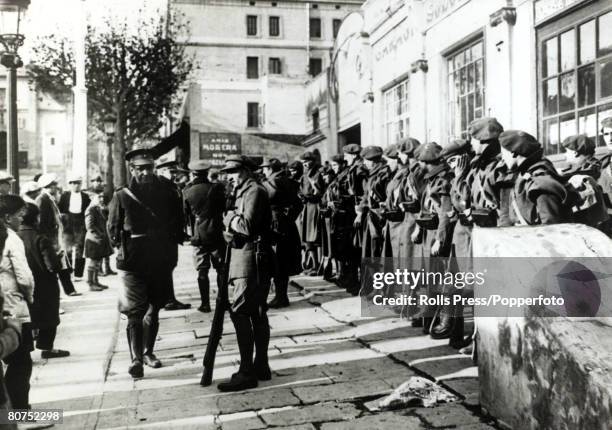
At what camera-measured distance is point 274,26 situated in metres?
48.3

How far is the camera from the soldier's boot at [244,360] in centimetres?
486

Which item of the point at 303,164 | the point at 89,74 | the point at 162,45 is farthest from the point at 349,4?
the point at 303,164

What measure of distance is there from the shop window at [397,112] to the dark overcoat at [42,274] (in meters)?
8.51

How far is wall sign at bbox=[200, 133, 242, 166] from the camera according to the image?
94.2 feet

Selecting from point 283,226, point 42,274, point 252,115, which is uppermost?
point 252,115

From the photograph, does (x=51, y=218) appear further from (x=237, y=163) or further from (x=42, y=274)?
(x=237, y=163)

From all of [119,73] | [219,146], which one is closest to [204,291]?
[219,146]

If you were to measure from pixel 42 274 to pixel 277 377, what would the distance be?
2410mm

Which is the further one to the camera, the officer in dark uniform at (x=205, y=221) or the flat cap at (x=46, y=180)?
the flat cap at (x=46, y=180)

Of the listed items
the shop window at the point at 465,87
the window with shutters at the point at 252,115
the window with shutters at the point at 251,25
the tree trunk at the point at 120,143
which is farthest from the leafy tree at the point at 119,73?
the shop window at the point at 465,87

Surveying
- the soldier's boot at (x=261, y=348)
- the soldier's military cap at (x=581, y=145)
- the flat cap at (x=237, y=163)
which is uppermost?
the soldier's military cap at (x=581, y=145)

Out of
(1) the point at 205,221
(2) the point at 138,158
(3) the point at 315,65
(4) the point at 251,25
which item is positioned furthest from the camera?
(3) the point at 315,65

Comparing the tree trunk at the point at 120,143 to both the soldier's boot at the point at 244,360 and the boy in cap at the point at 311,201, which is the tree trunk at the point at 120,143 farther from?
the soldier's boot at the point at 244,360

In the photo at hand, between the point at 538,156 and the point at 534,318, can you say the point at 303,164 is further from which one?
the point at 534,318
